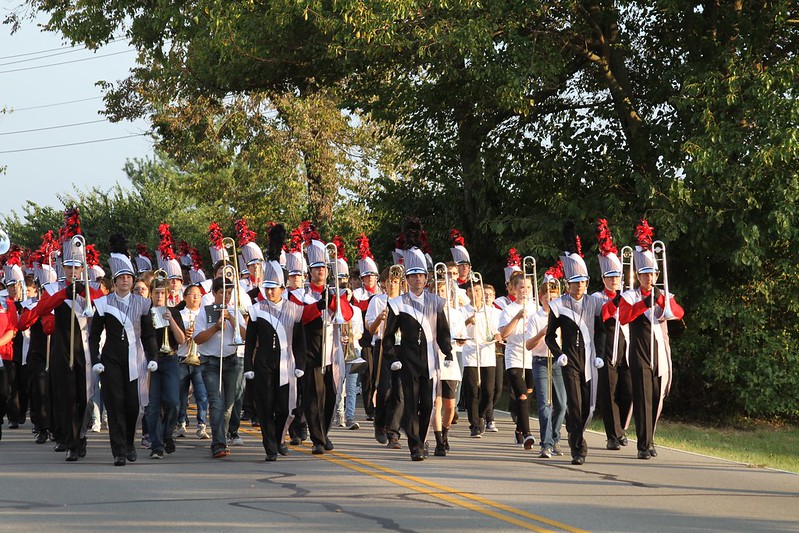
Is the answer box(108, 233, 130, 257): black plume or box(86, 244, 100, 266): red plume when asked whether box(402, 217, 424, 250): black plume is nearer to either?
box(108, 233, 130, 257): black plume

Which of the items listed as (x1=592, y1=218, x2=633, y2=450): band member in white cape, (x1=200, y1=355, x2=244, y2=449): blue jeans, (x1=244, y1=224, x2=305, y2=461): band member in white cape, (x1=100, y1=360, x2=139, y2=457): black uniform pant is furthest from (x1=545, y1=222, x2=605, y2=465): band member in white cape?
(x1=100, y1=360, x2=139, y2=457): black uniform pant

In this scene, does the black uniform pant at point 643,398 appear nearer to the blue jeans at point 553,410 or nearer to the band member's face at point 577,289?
the blue jeans at point 553,410

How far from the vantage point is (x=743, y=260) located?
784 inches

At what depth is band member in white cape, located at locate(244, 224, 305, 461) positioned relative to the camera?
565 inches

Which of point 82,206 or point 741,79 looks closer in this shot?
point 741,79

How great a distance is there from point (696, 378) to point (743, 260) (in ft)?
11.2

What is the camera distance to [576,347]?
→ 46.6 ft

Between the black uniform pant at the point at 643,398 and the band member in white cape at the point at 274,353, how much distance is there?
12.1 ft

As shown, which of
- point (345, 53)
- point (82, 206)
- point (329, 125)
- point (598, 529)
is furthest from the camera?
point (82, 206)

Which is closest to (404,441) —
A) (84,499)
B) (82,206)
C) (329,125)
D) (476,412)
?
(476,412)

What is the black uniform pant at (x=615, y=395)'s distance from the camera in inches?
606

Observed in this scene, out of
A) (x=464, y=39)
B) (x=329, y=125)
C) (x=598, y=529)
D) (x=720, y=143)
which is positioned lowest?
(x=598, y=529)

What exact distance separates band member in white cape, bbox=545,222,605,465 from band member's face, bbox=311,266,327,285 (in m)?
2.65

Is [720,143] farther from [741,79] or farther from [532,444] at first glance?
[532,444]
